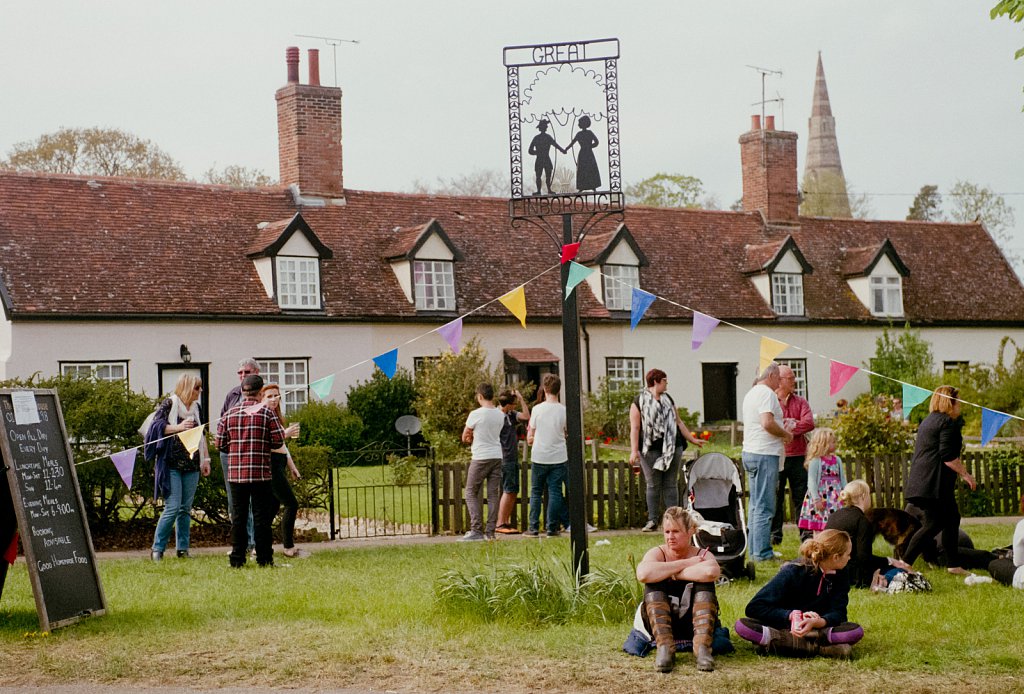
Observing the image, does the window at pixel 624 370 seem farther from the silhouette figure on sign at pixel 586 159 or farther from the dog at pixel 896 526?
the silhouette figure on sign at pixel 586 159

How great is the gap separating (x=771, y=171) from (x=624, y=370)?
9.50 metres

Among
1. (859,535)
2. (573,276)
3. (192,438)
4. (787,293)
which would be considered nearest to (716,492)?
(859,535)

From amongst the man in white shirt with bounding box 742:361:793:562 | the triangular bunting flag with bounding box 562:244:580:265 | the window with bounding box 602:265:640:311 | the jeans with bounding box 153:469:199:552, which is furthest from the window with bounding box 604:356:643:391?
the triangular bunting flag with bounding box 562:244:580:265

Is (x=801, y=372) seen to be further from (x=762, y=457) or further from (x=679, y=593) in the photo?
(x=679, y=593)

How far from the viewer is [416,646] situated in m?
7.98

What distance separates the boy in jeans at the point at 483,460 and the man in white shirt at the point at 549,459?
44 cm

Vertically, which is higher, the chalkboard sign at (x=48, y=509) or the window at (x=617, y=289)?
the window at (x=617, y=289)

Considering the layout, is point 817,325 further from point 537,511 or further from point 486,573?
point 486,573

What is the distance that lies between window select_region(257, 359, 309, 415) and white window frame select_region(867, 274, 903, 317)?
57.6 feet

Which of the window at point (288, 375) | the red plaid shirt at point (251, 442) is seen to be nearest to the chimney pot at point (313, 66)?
the window at point (288, 375)

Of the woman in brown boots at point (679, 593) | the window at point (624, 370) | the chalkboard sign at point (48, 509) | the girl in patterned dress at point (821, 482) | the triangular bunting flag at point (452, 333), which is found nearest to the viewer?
the woman in brown boots at point (679, 593)

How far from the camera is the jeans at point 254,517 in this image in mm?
11625

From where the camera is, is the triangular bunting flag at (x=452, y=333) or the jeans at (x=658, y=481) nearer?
the triangular bunting flag at (x=452, y=333)

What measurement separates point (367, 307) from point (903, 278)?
57.3 ft
